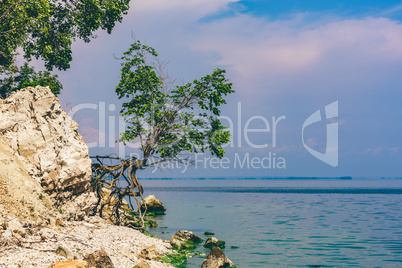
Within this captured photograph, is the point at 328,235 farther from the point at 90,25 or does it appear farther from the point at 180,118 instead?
the point at 90,25

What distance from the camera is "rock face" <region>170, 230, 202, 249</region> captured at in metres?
18.4

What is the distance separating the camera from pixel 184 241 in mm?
19219

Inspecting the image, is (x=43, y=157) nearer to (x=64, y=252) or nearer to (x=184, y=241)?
(x=64, y=252)

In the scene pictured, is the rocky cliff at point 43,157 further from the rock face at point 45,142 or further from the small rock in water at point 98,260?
the small rock in water at point 98,260

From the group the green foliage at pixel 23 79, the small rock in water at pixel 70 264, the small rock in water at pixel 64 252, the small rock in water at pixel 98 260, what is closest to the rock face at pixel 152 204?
the green foliage at pixel 23 79

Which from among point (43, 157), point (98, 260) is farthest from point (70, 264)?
point (43, 157)

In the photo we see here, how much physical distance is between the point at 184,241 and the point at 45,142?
8.74 meters

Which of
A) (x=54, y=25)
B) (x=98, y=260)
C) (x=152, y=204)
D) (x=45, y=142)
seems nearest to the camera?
(x=98, y=260)

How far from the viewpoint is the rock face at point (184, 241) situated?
60.3 feet

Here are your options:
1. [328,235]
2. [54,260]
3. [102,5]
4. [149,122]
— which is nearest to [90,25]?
[102,5]

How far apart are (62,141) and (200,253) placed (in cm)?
843

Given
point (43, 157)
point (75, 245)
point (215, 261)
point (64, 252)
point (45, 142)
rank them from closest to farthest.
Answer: point (64, 252) → point (75, 245) → point (215, 261) → point (43, 157) → point (45, 142)

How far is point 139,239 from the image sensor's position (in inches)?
650

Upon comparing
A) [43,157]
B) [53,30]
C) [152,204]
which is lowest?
[152,204]
